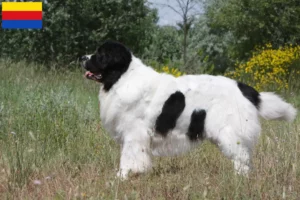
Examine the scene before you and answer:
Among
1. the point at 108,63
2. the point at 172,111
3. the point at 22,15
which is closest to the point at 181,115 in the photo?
the point at 172,111

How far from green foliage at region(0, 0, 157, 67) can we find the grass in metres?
8.79

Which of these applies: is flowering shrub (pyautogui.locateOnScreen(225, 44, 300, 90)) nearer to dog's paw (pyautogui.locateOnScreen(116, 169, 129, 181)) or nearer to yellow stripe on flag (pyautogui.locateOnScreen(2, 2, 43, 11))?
yellow stripe on flag (pyautogui.locateOnScreen(2, 2, 43, 11))

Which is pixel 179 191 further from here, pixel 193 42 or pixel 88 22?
pixel 193 42

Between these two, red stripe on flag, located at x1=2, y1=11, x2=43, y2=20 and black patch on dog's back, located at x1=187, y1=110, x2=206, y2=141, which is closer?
black patch on dog's back, located at x1=187, y1=110, x2=206, y2=141

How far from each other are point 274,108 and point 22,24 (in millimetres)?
12720

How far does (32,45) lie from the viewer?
17.3 meters

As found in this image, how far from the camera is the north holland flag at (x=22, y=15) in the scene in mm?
16844

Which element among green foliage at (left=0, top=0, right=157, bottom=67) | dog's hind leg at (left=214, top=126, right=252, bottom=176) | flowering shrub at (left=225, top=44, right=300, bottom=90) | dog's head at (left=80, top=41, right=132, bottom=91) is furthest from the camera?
green foliage at (left=0, top=0, right=157, bottom=67)

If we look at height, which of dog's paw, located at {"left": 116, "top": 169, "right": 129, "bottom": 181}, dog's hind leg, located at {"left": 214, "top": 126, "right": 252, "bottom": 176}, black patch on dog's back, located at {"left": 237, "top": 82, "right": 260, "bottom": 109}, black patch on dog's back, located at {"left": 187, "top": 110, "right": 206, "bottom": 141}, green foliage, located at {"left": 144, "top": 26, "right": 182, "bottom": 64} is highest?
black patch on dog's back, located at {"left": 237, "top": 82, "right": 260, "bottom": 109}

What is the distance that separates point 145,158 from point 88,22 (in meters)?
12.6

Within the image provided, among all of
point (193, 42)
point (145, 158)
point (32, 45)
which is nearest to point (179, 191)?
point (145, 158)

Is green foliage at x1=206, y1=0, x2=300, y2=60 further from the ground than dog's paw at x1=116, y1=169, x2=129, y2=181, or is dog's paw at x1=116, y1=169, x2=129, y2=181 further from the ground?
dog's paw at x1=116, y1=169, x2=129, y2=181

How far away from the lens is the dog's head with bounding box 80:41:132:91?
19.1 ft

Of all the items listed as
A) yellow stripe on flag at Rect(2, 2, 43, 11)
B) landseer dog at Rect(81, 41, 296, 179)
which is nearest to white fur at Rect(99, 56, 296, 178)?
landseer dog at Rect(81, 41, 296, 179)
